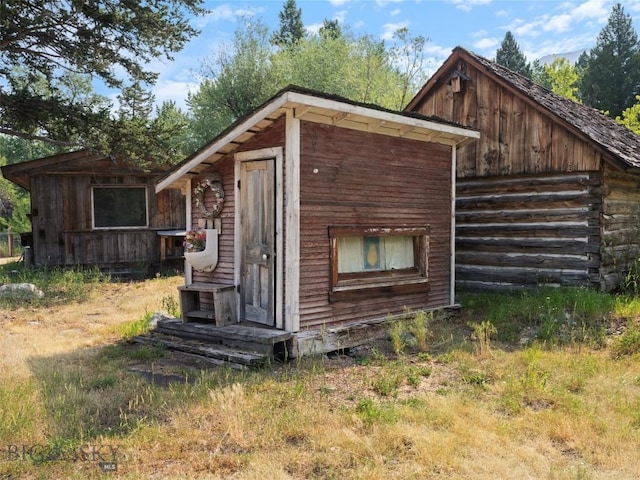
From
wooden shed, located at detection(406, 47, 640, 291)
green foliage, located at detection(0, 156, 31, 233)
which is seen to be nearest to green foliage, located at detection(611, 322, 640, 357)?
wooden shed, located at detection(406, 47, 640, 291)

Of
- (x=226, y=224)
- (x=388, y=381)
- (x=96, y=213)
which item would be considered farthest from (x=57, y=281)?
(x=388, y=381)

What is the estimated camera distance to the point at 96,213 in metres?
15.3

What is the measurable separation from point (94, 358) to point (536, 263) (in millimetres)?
8434

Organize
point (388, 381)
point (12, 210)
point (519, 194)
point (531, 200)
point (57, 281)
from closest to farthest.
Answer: point (388, 381)
point (531, 200)
point (519, 194)
point (57, 281)
point (12, 210)

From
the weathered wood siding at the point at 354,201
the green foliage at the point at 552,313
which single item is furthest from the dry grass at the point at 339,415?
the weathered wood siding at the point at 354,201

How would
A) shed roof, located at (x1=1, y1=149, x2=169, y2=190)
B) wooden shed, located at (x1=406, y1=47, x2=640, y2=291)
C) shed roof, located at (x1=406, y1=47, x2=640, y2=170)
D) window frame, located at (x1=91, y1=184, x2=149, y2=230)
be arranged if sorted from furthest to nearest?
window frame, located at (x1=91, y1=184, x2=149, y2=230) < shed roof, located at (x1=1, y1=149, x2=169, y2=190) < wooden shed, located at (x1=406, y1=47, x2=640, y2=291) < shed roof, located at (x1=406, y1=47, x2=640, y2=170)

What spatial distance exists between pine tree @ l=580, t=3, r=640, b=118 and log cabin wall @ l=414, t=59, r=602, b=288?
104ft

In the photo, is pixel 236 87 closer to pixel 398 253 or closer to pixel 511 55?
pixel 398 253

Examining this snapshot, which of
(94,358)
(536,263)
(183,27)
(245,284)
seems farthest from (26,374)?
(183,27)

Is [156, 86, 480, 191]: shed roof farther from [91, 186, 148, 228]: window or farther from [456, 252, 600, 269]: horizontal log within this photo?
[91, 186, 148, 228]: window

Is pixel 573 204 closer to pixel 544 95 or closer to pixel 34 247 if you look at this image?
pixel 544 95

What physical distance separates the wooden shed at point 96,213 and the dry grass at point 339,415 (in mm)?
8335

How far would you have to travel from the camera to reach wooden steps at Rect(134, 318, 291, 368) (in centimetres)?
662

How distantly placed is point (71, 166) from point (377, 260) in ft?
34.7
